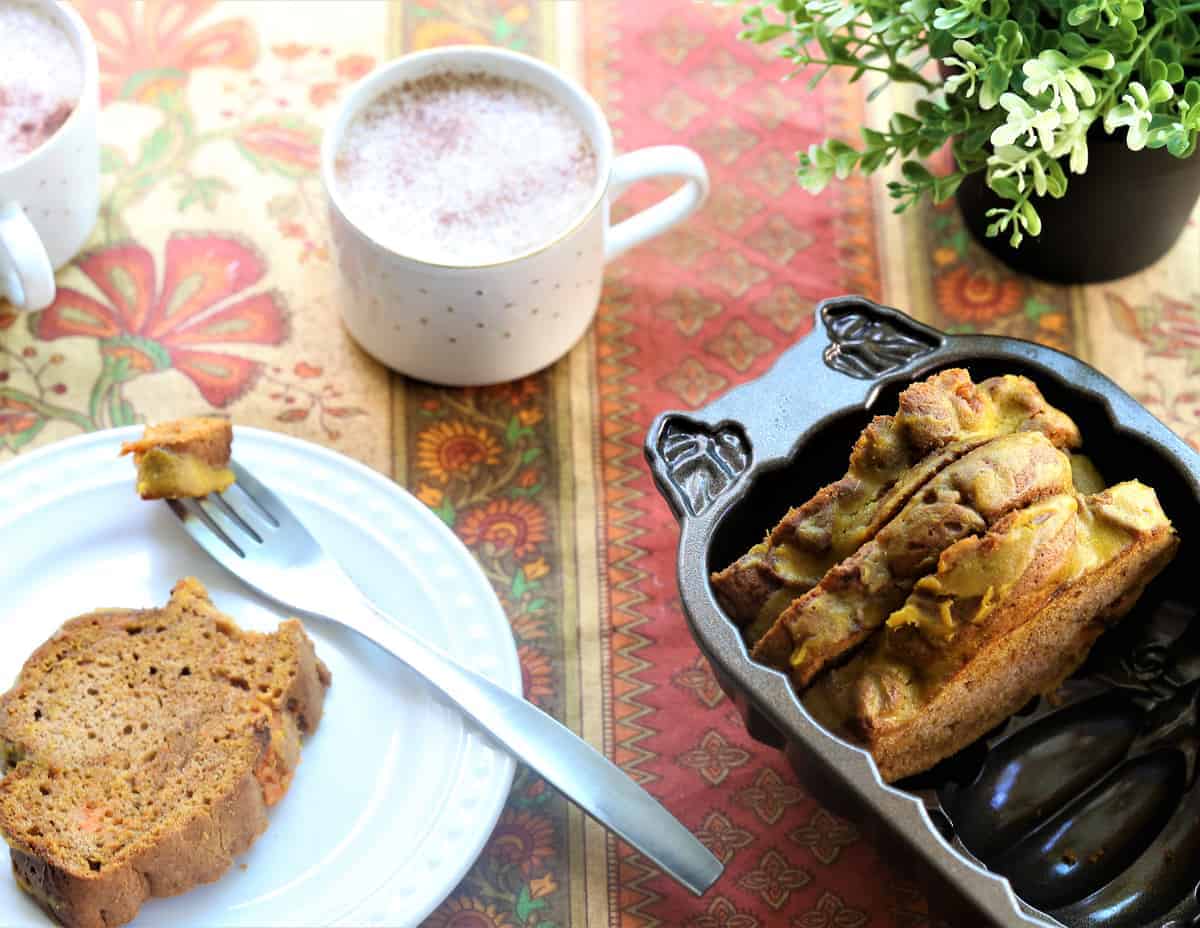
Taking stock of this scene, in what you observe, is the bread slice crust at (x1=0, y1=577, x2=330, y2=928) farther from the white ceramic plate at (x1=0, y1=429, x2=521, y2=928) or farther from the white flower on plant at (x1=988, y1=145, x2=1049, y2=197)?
the white flower on plant at (x1=988, y1=145, x2=1049, y2=197)

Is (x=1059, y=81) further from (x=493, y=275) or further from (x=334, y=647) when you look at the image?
(x=334, y=647)

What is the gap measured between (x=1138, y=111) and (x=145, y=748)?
1013mm

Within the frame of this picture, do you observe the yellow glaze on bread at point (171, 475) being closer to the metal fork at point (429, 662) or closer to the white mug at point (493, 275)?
the metal fork at point (429, 662)

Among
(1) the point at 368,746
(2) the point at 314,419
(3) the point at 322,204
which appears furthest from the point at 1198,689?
(3) the point at 322,204

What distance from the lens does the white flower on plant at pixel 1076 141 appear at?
131 cm

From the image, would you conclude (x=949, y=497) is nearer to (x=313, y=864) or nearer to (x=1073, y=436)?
(x=1073, y=436)

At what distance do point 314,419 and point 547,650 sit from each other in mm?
360

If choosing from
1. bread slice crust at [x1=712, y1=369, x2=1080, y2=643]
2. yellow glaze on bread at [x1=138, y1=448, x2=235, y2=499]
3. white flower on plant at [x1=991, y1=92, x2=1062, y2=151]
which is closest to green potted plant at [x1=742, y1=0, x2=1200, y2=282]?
white flower on plant at [x1=991, y1=92, x2=1062, y2=151]

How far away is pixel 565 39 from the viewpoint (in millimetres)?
1853

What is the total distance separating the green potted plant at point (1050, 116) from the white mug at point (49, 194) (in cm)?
69

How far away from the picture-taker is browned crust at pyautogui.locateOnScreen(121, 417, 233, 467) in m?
1.40

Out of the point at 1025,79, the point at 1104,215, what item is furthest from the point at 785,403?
the point at 1104,215

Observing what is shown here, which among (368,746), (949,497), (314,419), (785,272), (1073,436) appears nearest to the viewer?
(949,497)

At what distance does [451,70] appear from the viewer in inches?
62.2
